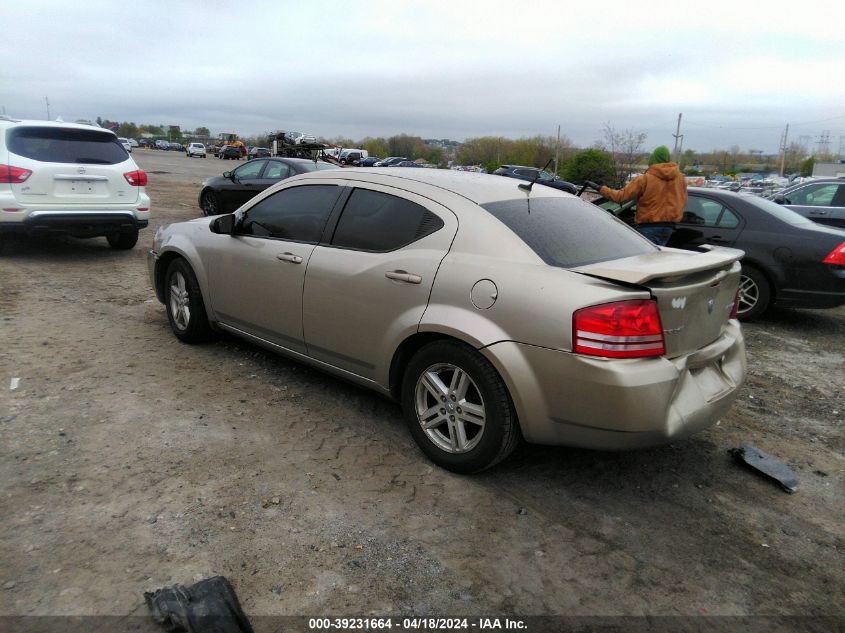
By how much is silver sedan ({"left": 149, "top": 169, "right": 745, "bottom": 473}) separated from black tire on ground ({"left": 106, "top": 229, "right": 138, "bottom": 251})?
5926mm

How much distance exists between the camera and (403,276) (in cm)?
353

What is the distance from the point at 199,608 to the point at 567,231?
101 inches

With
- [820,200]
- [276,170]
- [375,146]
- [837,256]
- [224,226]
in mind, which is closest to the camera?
[224,226]

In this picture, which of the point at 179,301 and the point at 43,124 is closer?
the point at 179,301

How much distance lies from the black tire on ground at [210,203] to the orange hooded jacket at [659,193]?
29.4 ft

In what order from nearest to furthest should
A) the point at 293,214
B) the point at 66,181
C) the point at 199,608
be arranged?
the point at 199,608, the point at 293,214, the point at 66,181

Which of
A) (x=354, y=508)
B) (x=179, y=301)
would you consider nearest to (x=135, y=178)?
(x=179, y=301)

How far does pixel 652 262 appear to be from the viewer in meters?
3.32

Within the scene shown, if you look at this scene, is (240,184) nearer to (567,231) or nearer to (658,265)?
(567,231)

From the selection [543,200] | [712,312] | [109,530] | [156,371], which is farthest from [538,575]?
[156,371]

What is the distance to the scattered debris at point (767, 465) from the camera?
349 centimetres

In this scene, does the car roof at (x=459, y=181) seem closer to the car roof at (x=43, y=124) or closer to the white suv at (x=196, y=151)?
the car roof at (x=43, y=124)

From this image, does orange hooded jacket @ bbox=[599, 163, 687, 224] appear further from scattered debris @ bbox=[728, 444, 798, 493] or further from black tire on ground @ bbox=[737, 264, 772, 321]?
scattered debris @ bbox=[728, 444, 798, 493]

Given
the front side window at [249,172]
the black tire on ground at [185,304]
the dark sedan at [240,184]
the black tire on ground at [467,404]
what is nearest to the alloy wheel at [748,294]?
the black tire on ground at [467,404]
